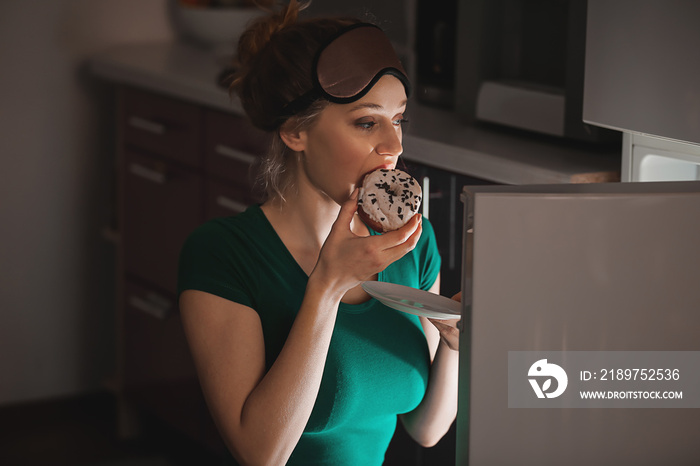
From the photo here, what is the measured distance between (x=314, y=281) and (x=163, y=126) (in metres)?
1.50

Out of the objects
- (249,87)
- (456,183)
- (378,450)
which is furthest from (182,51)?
(378,450)

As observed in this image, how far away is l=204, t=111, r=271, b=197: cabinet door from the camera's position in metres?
2.07

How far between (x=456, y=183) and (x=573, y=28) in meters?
0.35

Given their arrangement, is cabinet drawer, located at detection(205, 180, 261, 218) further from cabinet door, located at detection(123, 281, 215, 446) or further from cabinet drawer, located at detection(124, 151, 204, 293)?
cabinet door, located at detection(123, 281, 215, 446)

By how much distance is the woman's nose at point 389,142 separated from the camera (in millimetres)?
1035

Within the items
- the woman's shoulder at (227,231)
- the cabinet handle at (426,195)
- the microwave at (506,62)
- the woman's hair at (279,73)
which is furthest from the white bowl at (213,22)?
the woman's shoulder at (227,231)

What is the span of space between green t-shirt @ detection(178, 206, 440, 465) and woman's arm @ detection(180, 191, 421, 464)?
4 cm

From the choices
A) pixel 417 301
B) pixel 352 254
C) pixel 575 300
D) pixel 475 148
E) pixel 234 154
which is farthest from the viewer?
pixel 234 154

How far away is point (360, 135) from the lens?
3.50 ft

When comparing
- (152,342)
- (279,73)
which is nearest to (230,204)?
(152,342)

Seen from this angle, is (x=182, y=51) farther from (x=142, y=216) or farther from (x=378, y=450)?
(x=378, y=450)

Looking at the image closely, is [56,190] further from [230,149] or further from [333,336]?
[333,336]

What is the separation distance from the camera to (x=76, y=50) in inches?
104

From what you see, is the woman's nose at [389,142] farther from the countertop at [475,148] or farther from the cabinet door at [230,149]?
the cabinet door at [230,149]
